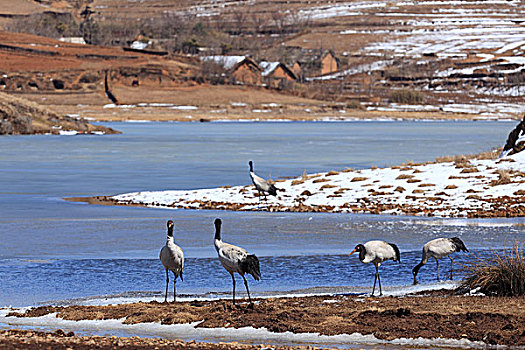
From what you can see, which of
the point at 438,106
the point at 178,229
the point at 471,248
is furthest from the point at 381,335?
the point at 438,106

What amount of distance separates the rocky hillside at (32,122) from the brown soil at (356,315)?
48.4 metres

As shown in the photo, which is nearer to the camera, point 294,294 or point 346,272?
point 294,294

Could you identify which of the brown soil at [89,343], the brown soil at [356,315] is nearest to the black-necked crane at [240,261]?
the brown soil at [356,315]

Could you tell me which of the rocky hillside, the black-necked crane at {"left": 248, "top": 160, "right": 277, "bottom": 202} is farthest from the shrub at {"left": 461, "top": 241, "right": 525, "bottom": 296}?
the rocky hillside

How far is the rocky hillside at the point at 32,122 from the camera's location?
5625cm

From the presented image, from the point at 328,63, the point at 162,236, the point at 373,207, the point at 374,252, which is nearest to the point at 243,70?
the point at 328,63

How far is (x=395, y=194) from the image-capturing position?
67.1ft

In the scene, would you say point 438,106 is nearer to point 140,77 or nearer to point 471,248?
point 140,77

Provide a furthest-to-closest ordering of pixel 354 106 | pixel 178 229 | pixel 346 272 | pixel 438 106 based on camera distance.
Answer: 1. pixel 438 106
2. pixel 354 106
3. pixel 178 229
4. pixel 346 272

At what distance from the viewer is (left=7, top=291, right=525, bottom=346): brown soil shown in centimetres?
814

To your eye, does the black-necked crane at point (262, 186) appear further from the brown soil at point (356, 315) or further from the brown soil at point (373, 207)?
the brown soil at point (356, 315)

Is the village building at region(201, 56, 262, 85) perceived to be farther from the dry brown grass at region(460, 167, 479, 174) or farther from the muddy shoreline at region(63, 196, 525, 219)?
the muddy shoreline at region(63, 196, 525, 219)

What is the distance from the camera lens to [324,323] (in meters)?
8.55

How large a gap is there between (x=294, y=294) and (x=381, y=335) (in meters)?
2.49
